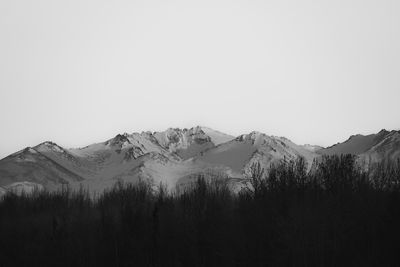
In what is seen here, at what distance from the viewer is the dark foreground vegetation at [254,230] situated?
3262 cm

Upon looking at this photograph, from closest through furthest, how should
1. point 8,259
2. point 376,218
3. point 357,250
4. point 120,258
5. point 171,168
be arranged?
point 357,250 < point 376,218 < point 120,258 < point 8,259 < point 171,168

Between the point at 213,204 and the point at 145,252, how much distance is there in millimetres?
7829

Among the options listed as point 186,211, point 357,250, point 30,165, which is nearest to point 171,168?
point 30,165

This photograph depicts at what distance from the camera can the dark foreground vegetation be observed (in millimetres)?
32625

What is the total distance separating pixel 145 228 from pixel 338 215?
1319 cm

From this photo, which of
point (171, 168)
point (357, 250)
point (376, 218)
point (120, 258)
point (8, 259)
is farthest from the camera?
point (171, 168)

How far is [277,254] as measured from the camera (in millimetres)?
33406

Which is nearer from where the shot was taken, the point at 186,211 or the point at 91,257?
the point at 91,257

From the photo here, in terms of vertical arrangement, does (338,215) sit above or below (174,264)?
above

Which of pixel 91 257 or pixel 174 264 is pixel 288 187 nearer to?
pixel 174 264

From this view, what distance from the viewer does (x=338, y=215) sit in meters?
36.2

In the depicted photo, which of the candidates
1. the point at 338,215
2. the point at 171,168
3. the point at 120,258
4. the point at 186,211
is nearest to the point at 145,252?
the point at 120,258

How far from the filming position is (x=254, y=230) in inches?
1480

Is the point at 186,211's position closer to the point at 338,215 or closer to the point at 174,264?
the point at 174,264
